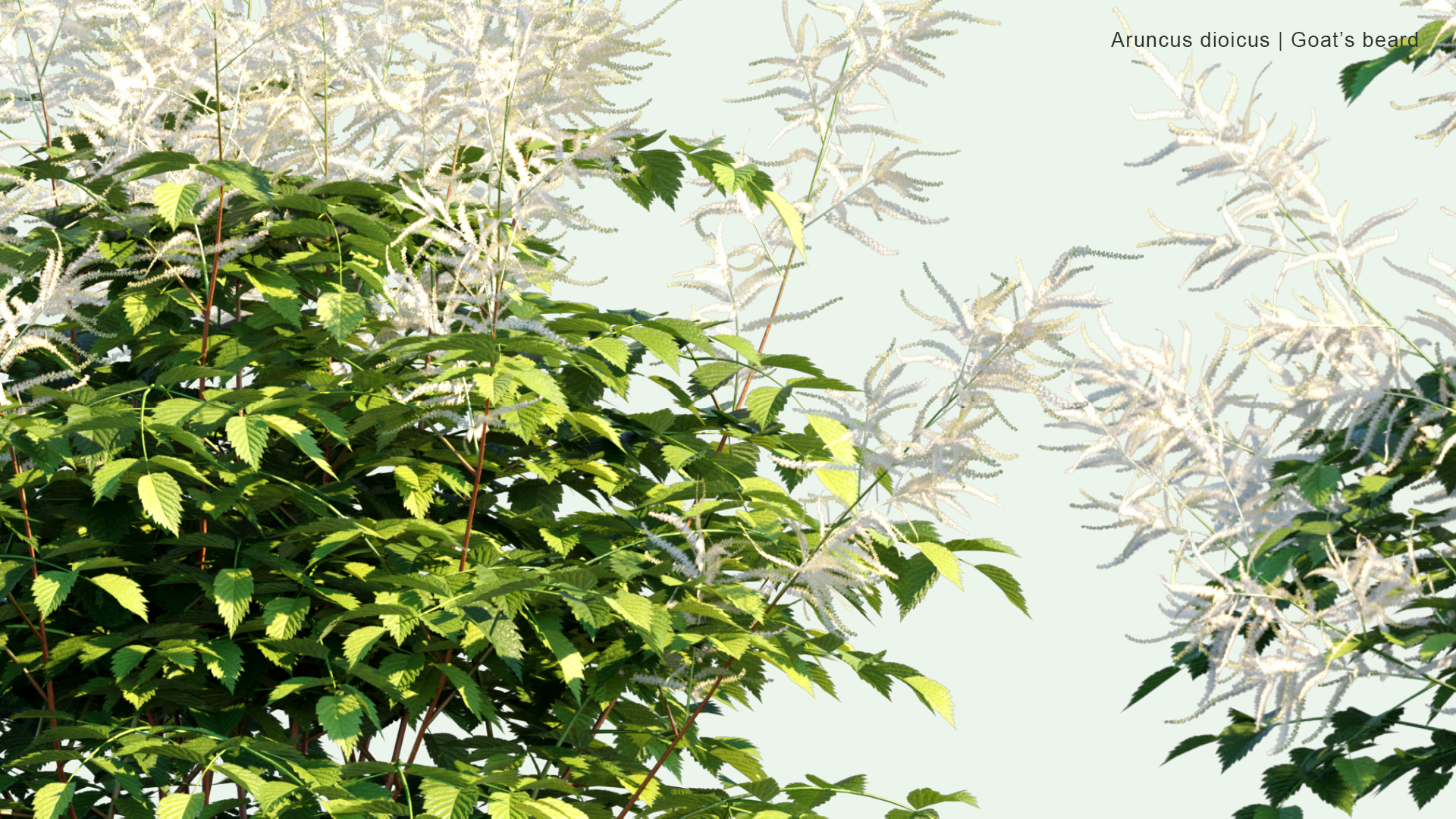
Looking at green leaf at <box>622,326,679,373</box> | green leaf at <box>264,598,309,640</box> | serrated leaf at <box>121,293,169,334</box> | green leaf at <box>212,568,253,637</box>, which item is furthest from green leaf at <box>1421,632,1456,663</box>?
serrated leaf at <box>121,293,169,334</box>

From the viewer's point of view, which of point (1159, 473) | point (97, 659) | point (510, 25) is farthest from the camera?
point (97, 659)

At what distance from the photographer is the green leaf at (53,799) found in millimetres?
2982

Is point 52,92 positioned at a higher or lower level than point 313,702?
higher

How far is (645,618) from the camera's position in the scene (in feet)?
9.92

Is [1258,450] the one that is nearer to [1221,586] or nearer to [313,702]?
[1221,586]

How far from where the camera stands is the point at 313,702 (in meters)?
3.72

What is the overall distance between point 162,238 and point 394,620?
1.86 m

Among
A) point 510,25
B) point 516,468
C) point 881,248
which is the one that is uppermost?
point 510,25

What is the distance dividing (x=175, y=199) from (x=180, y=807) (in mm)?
1572

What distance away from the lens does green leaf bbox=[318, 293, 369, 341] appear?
3.50 meters

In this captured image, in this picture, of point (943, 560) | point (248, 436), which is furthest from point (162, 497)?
point (943, 560)

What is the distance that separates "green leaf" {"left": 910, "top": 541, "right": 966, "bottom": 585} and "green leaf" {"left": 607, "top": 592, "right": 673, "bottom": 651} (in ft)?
2.23

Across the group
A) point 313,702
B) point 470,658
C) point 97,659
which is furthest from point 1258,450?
point 97,659

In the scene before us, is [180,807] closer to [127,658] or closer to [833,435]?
[127,658]
